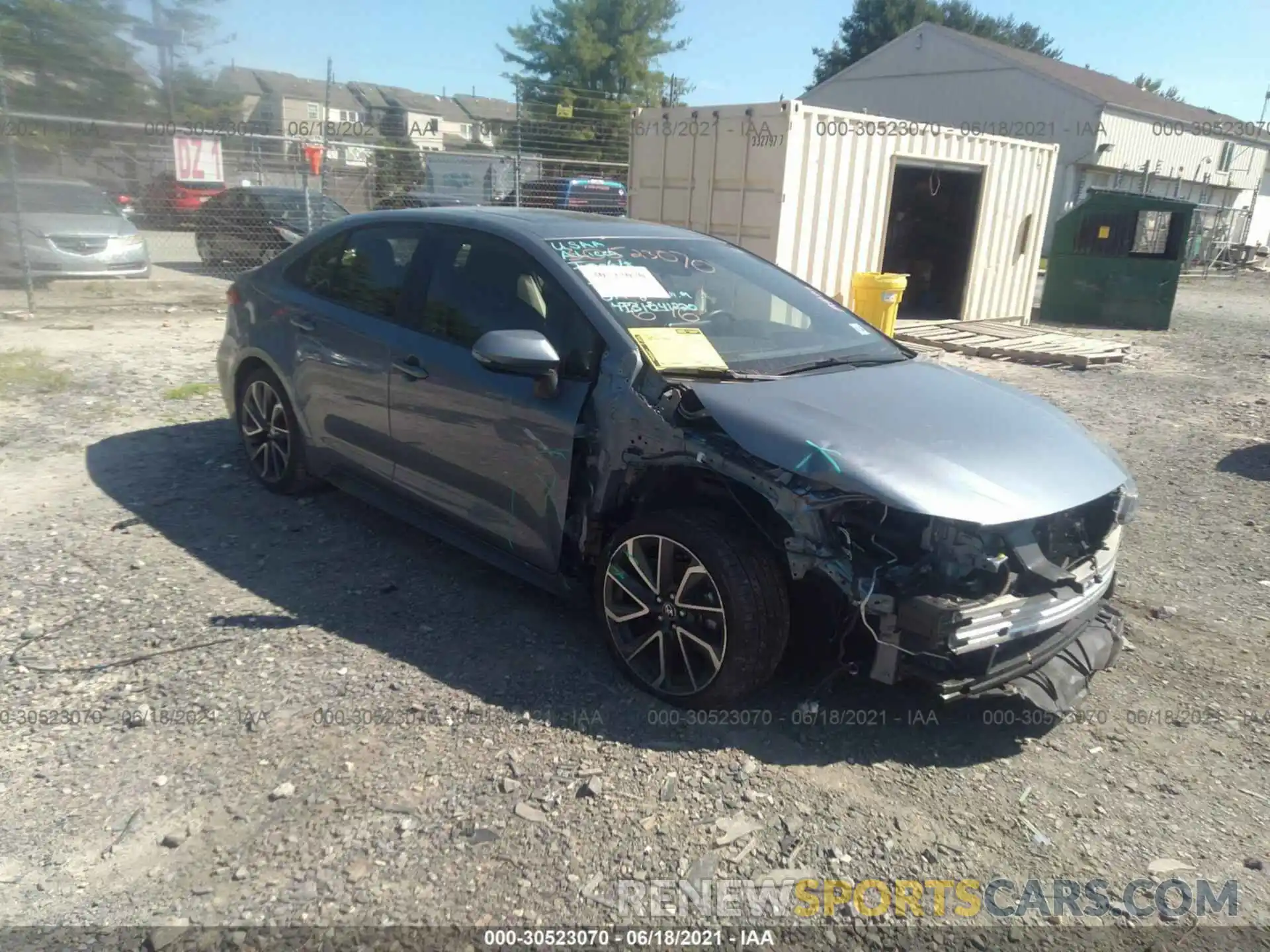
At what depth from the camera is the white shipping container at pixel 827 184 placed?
10.5 m

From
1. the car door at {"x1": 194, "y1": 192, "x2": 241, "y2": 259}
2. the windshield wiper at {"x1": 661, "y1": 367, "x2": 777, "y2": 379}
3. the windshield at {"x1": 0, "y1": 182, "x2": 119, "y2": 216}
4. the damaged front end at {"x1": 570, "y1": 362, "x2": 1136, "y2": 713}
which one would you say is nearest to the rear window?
the car door at {"x1": 194, "y1": 192, "x2": 241, "y2": 259}

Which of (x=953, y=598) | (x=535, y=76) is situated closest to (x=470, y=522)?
(x=953, y=598)

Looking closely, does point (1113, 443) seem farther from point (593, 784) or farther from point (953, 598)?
point (593, 784)

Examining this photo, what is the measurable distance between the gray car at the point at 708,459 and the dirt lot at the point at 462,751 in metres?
0.30

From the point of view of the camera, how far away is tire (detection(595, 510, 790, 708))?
3078 mm

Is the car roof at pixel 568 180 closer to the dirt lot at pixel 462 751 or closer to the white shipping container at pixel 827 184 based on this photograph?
the white shipping container at pixel 827 184

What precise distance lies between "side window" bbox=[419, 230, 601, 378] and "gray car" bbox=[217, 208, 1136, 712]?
0.01 metres

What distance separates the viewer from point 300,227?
48.9 feet

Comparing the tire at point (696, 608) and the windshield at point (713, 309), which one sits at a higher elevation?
the windshield at point (713, 309)

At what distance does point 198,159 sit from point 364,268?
1024 cm

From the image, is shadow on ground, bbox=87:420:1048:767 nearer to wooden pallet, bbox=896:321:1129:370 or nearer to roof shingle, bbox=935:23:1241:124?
wooden pallet, bbox=896:321:1129:370

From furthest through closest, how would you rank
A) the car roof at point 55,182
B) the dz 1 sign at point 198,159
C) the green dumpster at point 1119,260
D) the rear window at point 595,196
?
the rear window at point 595,196
the green dumpster at point 1119,260
the dz 1 sign at point 198,159
the car roof at point 55,182

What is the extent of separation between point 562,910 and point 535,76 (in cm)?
4089

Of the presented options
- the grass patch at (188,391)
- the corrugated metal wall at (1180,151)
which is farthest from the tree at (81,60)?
the corrugated metal wall at (1180,151)
